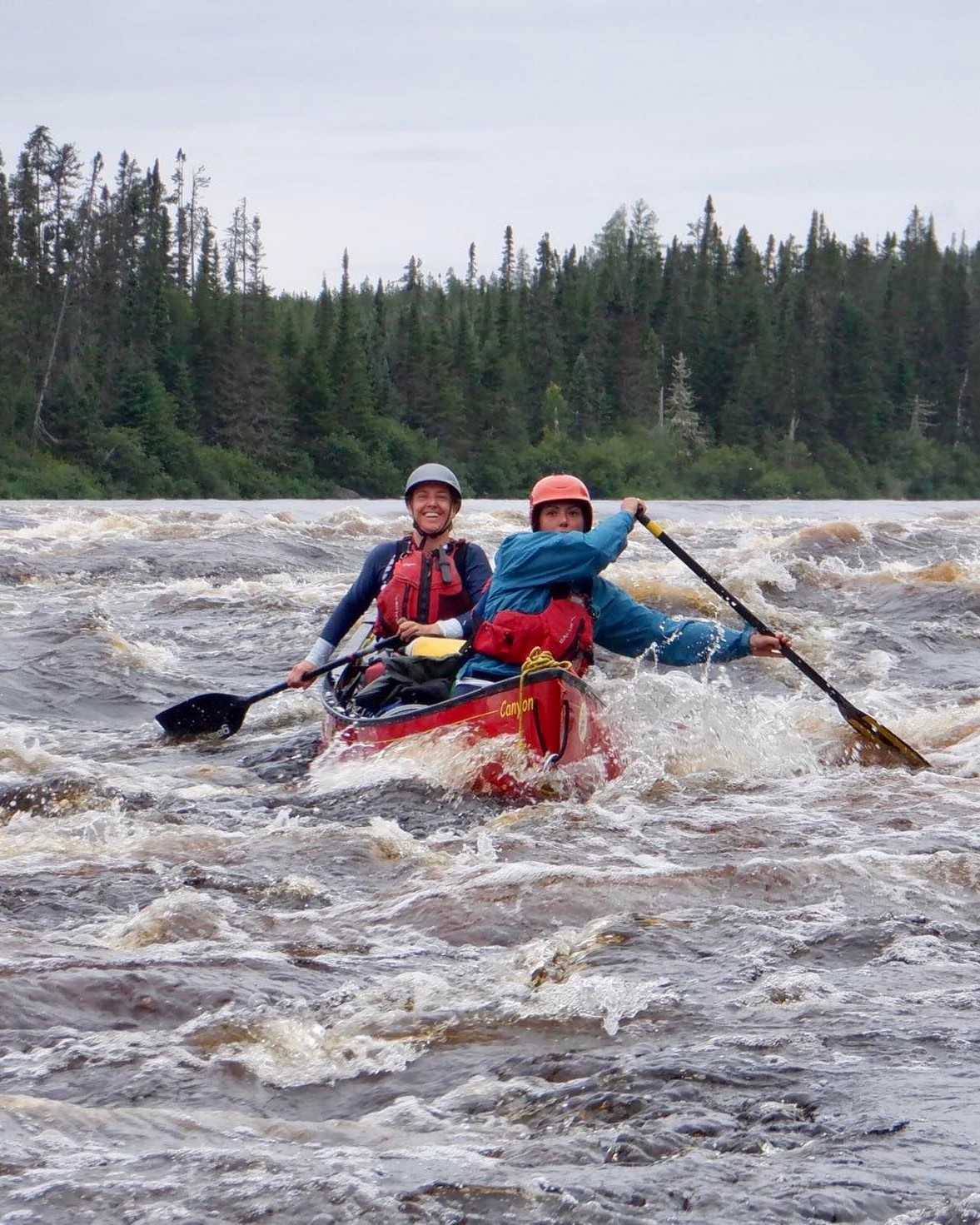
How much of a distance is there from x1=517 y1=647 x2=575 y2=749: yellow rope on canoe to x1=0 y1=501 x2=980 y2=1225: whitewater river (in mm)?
370

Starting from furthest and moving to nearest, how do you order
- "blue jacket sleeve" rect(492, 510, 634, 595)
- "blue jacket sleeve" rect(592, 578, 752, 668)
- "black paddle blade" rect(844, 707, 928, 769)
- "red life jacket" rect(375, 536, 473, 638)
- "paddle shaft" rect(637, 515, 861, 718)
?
1. "red life jacket" rect(375, 536, 473, 638)
2. "black paddle blade" rect(844, 707, 928, 769)
3. "paddle shaft" rect(637, 515, 861, 718)
4. "blue jacket sleeve" rect(592, 578, 752, 668)
5. "blue jacket sleeve" rect(492, 510, 634, 595)

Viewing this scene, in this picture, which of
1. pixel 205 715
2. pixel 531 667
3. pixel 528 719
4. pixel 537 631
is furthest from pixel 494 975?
pixel 205 715

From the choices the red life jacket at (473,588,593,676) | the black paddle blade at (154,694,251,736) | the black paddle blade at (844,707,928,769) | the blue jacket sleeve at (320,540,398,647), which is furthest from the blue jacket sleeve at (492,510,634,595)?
the black paddle blade at (154,694,251,736)

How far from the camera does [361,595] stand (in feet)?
28.5

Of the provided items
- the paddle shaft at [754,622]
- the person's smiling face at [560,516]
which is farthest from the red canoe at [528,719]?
the paddle shaft at [754,622]

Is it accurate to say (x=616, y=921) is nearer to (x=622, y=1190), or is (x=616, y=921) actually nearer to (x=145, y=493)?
(x=622, y=1190)

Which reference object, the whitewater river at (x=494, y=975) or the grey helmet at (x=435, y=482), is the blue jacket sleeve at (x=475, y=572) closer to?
the grey helmet at (x=435, y=482)

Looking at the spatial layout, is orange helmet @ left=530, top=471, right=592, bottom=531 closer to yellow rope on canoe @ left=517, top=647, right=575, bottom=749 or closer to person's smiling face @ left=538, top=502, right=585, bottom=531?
person's smiling face @ left=538, top=502, right=585, bottom=531

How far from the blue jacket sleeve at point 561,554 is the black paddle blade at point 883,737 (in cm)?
174

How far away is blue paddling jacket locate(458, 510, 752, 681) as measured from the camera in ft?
23.8

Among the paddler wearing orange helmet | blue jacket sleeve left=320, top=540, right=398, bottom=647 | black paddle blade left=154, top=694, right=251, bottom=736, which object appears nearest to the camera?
the paddler wearing orange helmet

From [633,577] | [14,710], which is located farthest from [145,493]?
[14,710]

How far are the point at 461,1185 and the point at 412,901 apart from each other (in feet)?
7.31

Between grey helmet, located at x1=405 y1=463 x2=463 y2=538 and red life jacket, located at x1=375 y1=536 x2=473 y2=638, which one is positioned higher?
grey helmet, located at x1=405 y1=463 x2=463 y2=538
